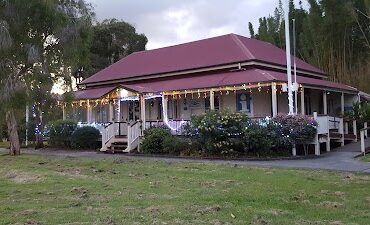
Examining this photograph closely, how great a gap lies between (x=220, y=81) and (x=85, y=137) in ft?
28.6

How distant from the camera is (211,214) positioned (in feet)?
25.7

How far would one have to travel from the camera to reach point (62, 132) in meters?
27.8

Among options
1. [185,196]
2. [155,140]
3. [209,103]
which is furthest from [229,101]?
[185,196]

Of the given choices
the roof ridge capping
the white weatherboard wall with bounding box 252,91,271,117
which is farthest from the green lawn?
the roof ridge capping

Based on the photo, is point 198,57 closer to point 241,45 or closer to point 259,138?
point 241,45

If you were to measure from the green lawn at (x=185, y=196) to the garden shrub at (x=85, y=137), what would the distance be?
37.0 ft

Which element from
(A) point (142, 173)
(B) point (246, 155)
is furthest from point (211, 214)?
(B) point (246, 155)

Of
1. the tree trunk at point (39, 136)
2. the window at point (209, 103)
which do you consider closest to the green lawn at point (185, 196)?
the window at point (209, 103)

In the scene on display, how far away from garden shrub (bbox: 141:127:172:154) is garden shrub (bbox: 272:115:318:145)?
5473 mm

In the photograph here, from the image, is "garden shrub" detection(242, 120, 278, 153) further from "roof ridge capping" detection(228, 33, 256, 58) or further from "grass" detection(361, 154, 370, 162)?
"roof ridge capping" detection(228, 33, 256, 58)

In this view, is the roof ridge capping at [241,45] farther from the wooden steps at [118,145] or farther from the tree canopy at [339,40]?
the wooden steps at [118,145]

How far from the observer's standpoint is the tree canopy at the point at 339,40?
2960cm

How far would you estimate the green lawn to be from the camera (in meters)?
7.65

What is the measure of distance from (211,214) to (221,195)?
191cm
